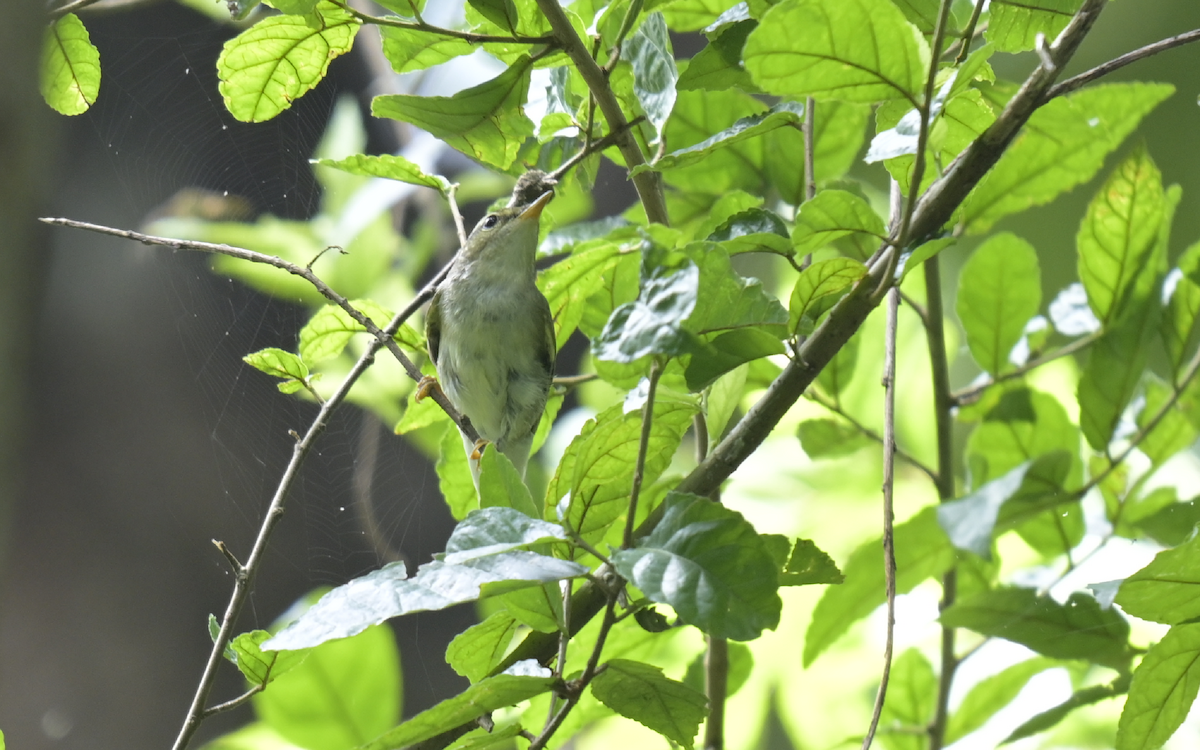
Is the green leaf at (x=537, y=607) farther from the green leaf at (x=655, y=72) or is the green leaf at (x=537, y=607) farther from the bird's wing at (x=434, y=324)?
the bird's wing at (x=434, y=324)

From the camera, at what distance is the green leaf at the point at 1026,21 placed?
2.21 feet

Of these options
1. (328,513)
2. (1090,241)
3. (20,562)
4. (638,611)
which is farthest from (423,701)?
(1090,241)

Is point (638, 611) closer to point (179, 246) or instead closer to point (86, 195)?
point (179, 246)

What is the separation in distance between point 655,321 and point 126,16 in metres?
1.07

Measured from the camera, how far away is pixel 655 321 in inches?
18.2

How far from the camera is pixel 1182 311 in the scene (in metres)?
0.94

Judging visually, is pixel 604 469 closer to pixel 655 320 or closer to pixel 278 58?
pixel 655 320

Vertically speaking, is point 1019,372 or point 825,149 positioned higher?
point 825,149

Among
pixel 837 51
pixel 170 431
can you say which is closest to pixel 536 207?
pixel 837 51

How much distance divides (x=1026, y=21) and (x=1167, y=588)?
16.2 inches

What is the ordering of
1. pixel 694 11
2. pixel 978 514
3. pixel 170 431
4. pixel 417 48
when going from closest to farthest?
pixel 978 514 → pixel 417 48 → pixel 694 11 → pixel 170 431

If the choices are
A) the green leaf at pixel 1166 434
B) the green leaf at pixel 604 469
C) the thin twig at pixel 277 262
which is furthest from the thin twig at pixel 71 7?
the green leaf at pixel 1166 434

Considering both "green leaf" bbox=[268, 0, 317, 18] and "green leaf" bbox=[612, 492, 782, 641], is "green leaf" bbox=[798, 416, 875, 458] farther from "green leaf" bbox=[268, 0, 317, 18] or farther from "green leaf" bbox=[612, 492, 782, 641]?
"green leaf" bbox=[268, 0, 317, 18]

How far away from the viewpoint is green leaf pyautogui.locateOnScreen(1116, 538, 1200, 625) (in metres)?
0.58
